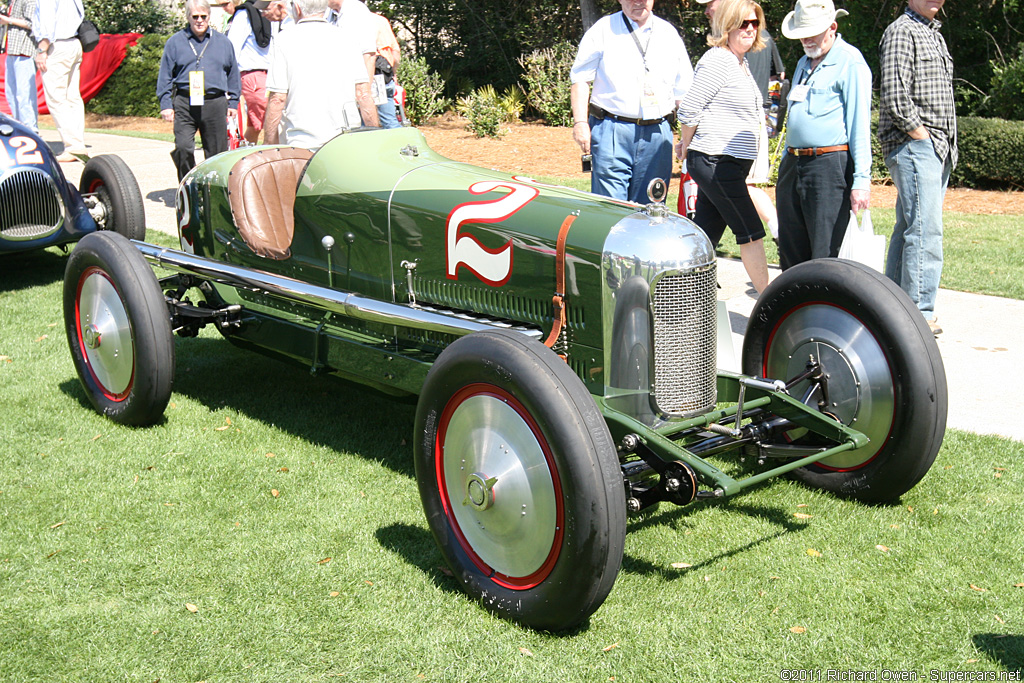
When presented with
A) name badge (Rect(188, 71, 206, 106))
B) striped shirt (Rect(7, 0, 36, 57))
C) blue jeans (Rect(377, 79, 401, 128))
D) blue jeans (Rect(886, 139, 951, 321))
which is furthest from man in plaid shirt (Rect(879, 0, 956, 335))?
striped shirt (Rect(7, 0, 36, 57))

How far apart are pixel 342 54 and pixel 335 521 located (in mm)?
4071

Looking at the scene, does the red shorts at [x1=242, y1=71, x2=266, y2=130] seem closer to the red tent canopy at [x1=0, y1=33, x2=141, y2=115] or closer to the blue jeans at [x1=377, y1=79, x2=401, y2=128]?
the blue jeans at [x1=377, y1=79, x2=401, y2=128]

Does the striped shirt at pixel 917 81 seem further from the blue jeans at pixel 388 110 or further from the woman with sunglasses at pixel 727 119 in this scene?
the blue jeans at pixel 388 110

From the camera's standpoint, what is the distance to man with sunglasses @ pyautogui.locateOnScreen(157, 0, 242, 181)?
31.2 ft

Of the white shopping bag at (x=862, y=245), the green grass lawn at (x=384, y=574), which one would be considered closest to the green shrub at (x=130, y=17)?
the green grass lawn at (x=384, y=574)

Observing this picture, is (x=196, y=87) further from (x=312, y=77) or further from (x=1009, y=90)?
(x=1009, y=90)

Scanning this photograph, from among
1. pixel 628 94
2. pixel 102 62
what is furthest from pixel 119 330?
pixel 102 62

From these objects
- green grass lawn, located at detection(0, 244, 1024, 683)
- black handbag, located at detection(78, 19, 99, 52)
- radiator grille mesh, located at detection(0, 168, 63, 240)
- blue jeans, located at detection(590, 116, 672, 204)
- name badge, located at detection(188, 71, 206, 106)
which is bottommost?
green grass lawn, located at detection(0, 244, 1024, 683)

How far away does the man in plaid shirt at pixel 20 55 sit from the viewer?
11.9 meters

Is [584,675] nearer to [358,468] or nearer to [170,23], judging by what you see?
[358,468]

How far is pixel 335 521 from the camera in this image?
4051 millimetres

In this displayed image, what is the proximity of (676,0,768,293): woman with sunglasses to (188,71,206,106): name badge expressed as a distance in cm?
546

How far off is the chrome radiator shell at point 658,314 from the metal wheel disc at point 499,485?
0.67m

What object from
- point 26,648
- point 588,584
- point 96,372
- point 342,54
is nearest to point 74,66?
point 342,54
